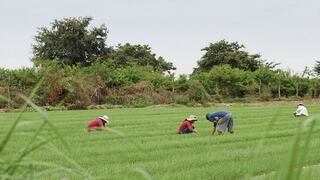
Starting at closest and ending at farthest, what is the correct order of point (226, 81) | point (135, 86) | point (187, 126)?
point (187, 126)
point (135, 86)
point (226, 81)

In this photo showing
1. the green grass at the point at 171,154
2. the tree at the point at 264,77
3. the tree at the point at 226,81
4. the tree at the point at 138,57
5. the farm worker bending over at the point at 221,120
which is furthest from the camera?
the tree at the point at 138,57

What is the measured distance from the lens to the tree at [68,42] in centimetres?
4881

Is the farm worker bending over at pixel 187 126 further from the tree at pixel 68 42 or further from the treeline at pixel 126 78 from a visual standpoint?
the tree at pixel 68 42

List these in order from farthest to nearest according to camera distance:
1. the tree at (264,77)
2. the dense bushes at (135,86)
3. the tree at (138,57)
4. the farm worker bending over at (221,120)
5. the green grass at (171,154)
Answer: the tree at (138,57)
the tree at (264,77)
the dense bushes at (135,86)
the farm worker bending over at (221,120)
the green grass at (171,154)

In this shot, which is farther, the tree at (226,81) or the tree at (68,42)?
the tree at (68,42)

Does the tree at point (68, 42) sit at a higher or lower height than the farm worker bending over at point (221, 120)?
higher

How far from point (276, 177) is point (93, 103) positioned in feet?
104

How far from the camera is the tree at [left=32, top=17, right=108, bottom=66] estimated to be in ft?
160

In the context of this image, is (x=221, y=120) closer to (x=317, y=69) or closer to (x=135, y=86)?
(x=135, y=86)

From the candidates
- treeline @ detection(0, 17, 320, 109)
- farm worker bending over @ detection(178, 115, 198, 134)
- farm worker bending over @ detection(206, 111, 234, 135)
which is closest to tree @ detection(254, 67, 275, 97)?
treeline @ detection(0, 17, 320, 109)

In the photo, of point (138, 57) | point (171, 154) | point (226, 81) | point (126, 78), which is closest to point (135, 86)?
point (126, 78)

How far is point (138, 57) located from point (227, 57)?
872 centimetres

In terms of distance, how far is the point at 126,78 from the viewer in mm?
37031

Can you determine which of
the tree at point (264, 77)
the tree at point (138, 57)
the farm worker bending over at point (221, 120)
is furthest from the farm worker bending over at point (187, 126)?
the tree at point (138, 57)
